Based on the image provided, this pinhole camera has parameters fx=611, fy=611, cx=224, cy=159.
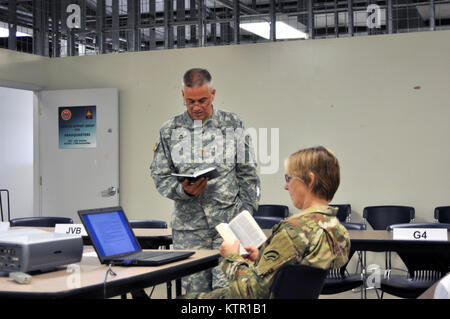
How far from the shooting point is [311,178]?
7.85ft

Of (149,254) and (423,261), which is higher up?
(149,254)

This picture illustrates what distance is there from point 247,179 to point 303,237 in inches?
54.8

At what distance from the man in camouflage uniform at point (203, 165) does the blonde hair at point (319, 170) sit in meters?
1.04

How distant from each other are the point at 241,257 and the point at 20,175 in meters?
9.39

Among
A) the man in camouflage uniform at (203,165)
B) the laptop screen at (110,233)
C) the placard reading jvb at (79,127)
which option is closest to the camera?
the laptop screen at (110,233)

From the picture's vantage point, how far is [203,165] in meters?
3.59

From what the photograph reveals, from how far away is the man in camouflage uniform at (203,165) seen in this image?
3471 mm

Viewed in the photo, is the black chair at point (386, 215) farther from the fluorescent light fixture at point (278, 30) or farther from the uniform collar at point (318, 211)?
the uniform collar at point (318, 211)

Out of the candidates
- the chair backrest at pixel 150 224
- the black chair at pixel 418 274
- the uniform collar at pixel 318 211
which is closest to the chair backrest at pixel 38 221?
the chair backrest at pixel 150 224

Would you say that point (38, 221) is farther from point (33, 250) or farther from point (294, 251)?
point (294, 251)

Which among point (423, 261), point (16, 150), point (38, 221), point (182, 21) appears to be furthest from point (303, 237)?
point (16, 150)

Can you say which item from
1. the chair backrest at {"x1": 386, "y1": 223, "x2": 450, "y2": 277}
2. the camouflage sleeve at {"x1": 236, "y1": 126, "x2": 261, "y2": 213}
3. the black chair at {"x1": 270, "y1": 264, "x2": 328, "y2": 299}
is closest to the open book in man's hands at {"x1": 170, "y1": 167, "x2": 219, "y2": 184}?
the camouflage sleeve at {"x1": 236, "y1": 126, "x2": 261, "y2": 213}
